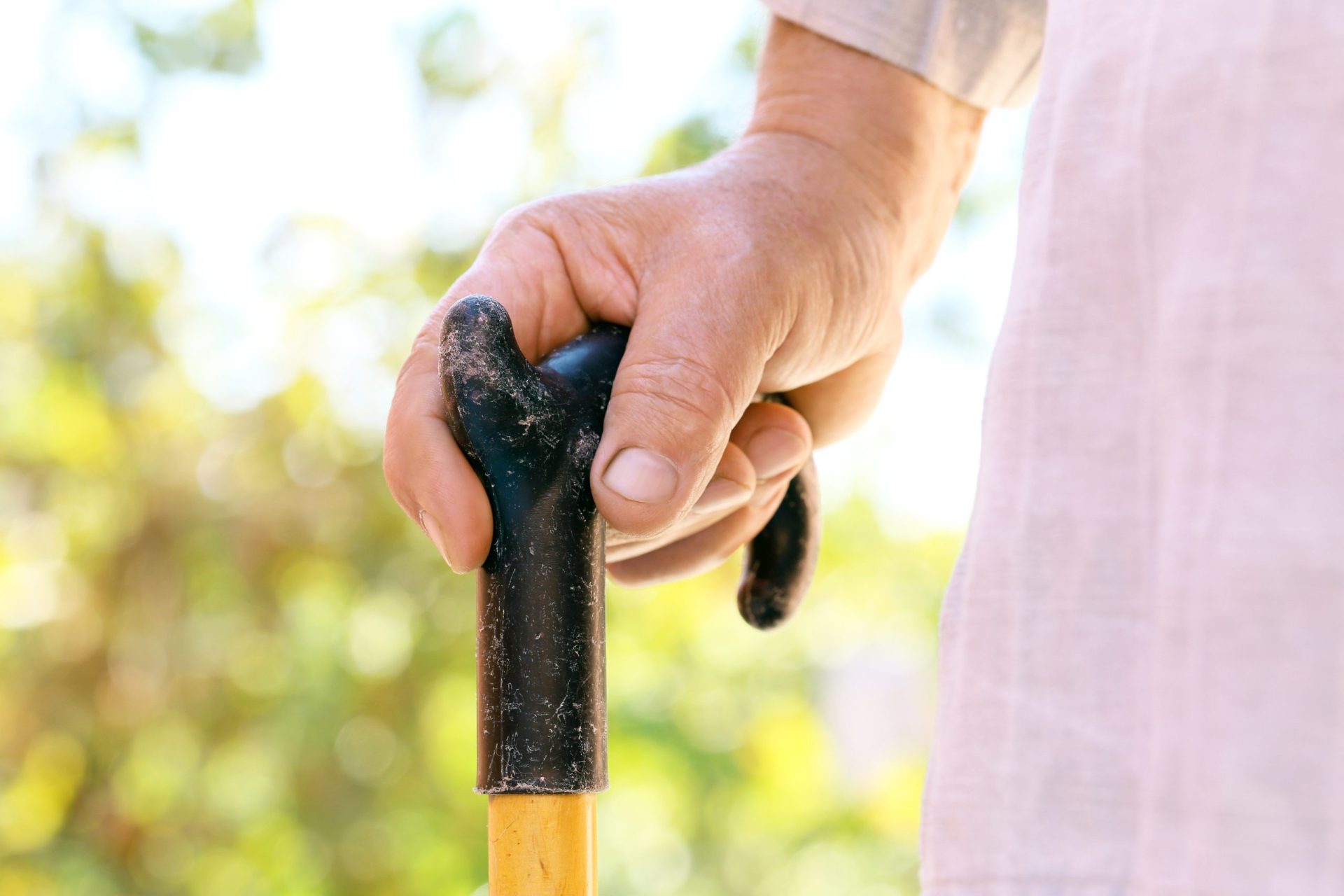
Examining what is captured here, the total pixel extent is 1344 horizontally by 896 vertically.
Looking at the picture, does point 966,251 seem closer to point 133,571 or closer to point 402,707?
point 402,707

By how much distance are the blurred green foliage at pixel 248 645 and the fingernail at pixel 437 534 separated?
242cm

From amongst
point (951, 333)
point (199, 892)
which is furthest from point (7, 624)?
point (951, 333)

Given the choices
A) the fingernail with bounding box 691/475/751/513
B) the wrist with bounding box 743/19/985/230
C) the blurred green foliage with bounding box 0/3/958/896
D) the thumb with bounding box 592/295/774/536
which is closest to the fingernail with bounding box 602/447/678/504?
the thumb with bounding box 592/295/774/536

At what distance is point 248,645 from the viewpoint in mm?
2977

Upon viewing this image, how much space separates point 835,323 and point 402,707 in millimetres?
2489

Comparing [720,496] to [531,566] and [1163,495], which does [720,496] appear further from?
[1163,495]

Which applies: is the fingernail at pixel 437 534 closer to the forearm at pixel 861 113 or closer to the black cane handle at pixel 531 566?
the black cane handle at pixel 531 566

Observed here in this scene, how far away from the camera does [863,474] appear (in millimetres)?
3234

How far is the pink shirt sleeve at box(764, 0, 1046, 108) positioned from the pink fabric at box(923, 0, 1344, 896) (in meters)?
0.41

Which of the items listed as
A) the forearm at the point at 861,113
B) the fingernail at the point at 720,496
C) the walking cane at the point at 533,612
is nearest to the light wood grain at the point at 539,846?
the walking cane at the point at 533,612

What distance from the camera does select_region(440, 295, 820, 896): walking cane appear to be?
1.62ft

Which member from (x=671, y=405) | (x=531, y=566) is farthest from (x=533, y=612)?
(x=671, y=405)

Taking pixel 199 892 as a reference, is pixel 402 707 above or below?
above

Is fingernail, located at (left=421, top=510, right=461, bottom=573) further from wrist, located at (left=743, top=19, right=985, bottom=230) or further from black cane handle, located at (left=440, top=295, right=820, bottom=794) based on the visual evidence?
wrist, located at (left=743, top=19, right=985, bottom=230)
